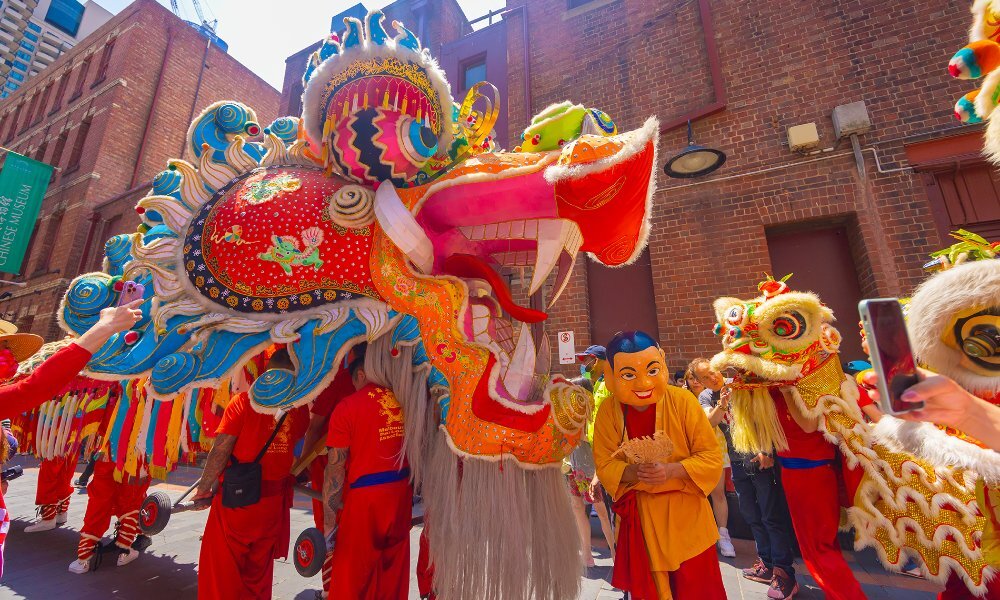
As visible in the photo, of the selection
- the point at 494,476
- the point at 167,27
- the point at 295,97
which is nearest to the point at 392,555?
the point at 494,476

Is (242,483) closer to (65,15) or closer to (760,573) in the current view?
(760,573)

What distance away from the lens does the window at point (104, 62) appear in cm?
1302

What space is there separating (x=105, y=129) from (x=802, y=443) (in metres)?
16.4

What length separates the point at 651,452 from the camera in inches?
78.6

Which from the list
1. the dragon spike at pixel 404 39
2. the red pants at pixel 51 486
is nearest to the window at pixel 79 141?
the red pants at pixel 51 486

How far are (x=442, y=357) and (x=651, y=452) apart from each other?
3.48ft

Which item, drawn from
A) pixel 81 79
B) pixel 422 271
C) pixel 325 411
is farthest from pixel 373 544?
pixel 81 79

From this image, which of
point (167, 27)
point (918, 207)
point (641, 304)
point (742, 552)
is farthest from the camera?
point (167, 27)

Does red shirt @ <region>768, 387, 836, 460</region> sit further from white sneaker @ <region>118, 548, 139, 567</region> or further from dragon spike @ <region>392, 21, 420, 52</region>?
white sneaker @ <region>118, 548, 139, 567</region>

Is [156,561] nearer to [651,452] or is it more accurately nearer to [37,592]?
[37,592]

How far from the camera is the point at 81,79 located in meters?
13.7

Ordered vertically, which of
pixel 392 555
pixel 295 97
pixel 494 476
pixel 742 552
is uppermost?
pixel 295 97

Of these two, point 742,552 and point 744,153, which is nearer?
point 742,552

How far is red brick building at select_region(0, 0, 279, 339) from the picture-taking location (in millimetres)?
11648
